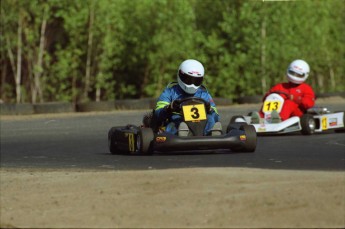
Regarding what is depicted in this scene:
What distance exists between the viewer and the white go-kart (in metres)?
17.5

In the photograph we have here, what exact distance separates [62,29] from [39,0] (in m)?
1.45

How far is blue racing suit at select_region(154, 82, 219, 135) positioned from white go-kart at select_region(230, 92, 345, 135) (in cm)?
303

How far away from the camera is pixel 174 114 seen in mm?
14219

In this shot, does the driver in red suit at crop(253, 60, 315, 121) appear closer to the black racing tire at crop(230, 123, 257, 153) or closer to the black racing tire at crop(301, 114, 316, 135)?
the black racing tire at crop(301, 114, 316, 135)

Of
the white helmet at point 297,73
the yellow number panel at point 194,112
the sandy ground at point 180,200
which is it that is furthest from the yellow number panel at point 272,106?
the sandy ground at point 180,200

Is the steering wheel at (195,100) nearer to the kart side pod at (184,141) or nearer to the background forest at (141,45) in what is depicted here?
the kart side pod at (184,141)

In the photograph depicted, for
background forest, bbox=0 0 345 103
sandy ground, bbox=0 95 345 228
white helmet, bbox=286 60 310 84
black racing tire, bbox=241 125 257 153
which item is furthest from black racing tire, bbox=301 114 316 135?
→ background forest, bbox=0 0 345 103

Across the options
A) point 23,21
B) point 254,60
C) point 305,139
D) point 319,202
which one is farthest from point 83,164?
point 254,60

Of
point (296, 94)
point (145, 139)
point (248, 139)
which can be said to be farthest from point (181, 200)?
point (296, 94)

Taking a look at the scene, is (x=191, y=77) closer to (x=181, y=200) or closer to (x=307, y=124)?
(x=307, y=124)

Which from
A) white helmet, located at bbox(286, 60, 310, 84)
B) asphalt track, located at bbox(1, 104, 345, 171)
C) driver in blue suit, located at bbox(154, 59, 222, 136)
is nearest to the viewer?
asphalt track, located at bbox(1, 104, 345, 171)

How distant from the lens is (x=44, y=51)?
28.5m

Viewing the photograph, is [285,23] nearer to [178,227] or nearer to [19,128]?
[19,128]

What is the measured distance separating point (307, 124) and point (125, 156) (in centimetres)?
439
